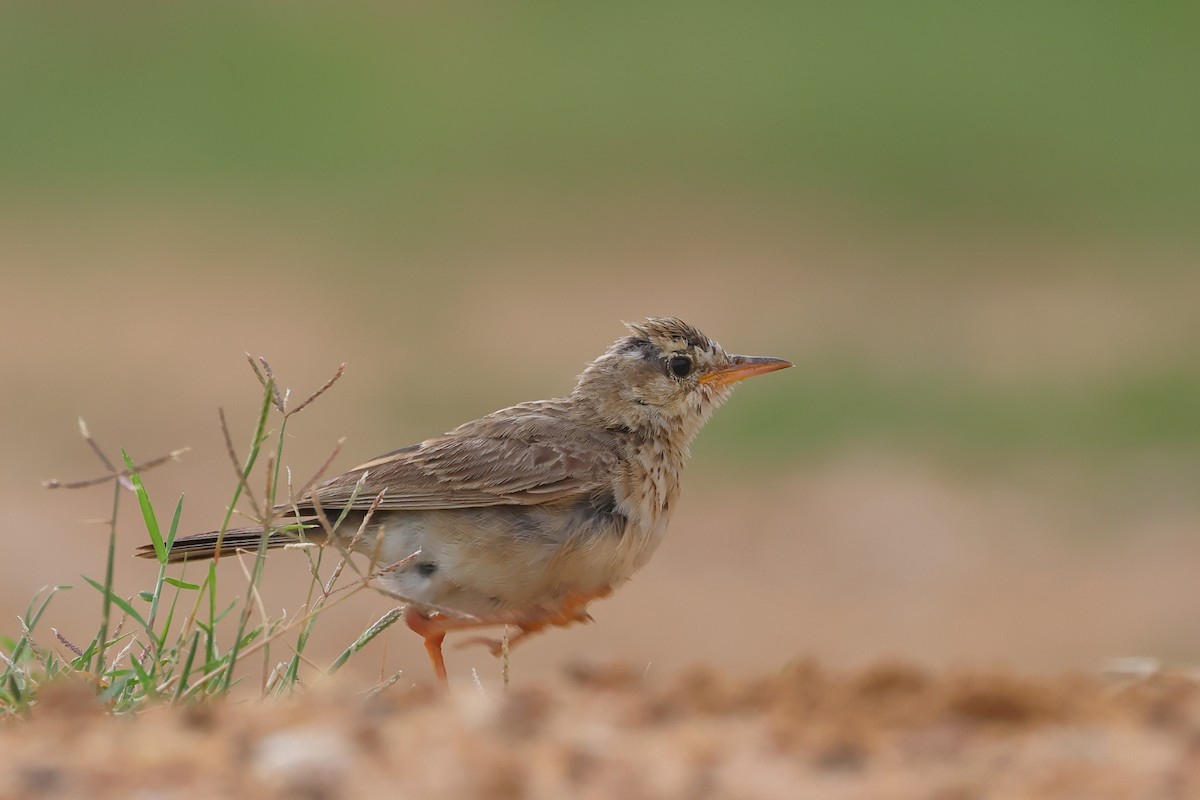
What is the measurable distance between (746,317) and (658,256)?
3601 mm

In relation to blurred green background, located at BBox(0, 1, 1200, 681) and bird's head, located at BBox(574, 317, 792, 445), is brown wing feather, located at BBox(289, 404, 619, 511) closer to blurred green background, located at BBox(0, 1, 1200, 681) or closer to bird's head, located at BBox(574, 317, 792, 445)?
bird's head, located at BBox(574, 317, 792, 445)

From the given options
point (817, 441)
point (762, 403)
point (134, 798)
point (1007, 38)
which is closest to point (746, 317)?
point (762, 403)

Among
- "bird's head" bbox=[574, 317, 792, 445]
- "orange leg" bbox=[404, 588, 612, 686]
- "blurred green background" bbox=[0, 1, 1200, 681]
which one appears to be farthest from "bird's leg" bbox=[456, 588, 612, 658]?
"blurred green background" bbox=[0, 1, 1200, 681]

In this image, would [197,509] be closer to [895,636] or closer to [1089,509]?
[895,636]

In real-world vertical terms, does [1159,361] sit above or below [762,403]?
above

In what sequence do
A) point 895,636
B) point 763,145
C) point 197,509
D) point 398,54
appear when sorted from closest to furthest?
point 895,636
point 197,509
point 763,145
point 398,54

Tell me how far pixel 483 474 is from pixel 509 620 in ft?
3.05

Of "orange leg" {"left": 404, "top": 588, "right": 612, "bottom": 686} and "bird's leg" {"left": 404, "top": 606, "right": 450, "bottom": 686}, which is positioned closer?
"orange leg" {"left": 404, "top": 588, "right": 612, "bottom": 686}

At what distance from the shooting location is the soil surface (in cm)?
323

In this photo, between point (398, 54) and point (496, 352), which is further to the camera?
point (398, 54)

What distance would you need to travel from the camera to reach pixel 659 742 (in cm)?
345

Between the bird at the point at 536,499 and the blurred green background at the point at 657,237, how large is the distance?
24.1 feet

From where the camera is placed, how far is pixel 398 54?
33.7 metres

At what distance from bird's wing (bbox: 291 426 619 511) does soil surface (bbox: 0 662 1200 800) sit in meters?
2.34
